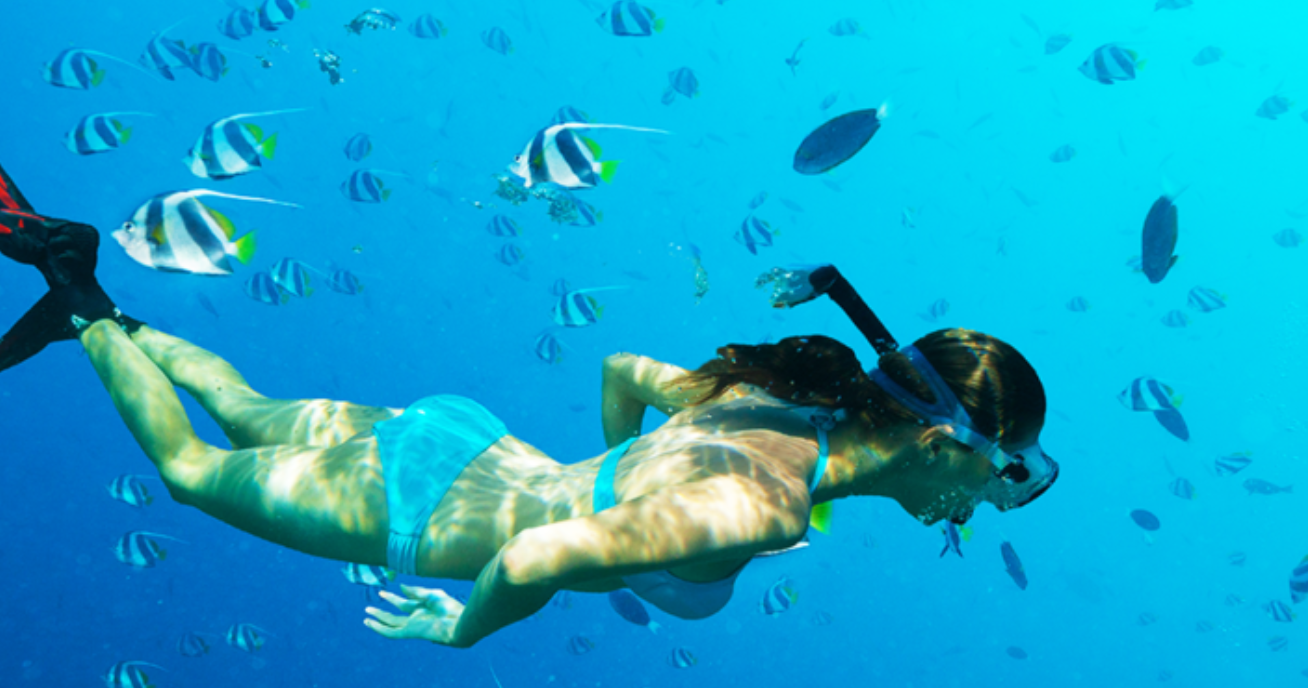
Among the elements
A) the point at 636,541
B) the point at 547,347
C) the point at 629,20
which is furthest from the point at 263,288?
the point at 636,541

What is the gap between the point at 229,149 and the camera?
4.34m

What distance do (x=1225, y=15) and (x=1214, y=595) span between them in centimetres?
4595

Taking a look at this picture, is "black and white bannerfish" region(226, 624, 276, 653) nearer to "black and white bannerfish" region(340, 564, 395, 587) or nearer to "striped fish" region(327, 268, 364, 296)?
"black and white bannerfish" region(340, 564, 395, 587)

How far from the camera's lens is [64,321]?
363 cm

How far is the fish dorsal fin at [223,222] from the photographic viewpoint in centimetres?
290

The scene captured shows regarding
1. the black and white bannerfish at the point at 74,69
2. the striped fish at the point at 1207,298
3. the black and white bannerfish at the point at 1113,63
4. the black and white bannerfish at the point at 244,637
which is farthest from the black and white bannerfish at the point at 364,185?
the striped fish at the point at 1207,298

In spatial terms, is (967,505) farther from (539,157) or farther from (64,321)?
(64,321)

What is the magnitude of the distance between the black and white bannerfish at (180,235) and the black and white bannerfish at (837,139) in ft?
11.2

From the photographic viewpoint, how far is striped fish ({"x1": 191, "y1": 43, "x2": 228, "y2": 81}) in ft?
24.8

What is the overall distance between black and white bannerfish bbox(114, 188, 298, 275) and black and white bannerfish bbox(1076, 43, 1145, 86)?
885 centimetres

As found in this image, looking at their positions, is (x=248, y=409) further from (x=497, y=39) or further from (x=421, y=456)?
(x=497, y=39)

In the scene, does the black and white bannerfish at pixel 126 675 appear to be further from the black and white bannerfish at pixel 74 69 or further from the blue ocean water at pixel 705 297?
the blue ocean water at pixel 705 297

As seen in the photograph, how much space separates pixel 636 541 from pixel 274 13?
8.54 meters

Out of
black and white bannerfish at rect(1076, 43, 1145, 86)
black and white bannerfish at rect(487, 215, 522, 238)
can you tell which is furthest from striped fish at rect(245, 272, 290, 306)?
black and white bannerfish at rect(1076, 43, 1145, 86)
